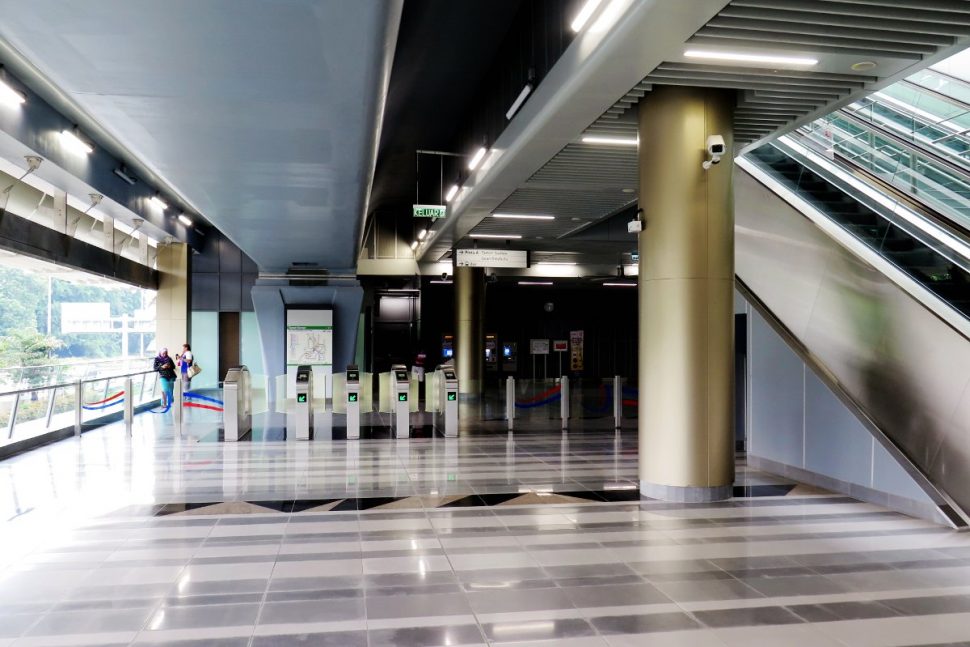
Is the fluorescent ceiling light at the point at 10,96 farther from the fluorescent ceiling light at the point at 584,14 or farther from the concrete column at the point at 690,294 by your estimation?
the concrete column at the point at 690,294

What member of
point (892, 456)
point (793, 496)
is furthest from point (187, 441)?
point (892, 456)

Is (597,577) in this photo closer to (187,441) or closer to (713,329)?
(713,329)

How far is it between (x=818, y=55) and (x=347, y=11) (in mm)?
3944

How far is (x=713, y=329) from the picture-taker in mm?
6934

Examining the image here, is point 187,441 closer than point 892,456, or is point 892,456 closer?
point 892,456

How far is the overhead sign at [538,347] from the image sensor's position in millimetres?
30984

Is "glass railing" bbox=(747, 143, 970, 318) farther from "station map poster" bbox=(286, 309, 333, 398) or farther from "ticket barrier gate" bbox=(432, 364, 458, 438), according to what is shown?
"station map poster" bbox=(286, 309, 333, 398)

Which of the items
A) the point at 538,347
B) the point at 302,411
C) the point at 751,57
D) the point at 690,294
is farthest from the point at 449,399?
the point at 538,347

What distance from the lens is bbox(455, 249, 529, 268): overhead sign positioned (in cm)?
1633

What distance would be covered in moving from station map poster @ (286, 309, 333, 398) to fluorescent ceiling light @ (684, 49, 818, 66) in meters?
15.1

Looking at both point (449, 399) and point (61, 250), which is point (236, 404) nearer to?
point (449, 399)

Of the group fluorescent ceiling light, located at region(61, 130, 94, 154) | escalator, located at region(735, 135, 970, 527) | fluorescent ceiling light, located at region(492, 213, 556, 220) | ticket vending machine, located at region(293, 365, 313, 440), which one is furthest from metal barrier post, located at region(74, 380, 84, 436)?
escalator, located at region(735, 135, 970, 527)

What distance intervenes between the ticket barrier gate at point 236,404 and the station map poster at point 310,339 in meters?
5.87

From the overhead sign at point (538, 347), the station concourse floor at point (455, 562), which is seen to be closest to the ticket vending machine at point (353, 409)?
the station concourse floor at point (455, 562)
